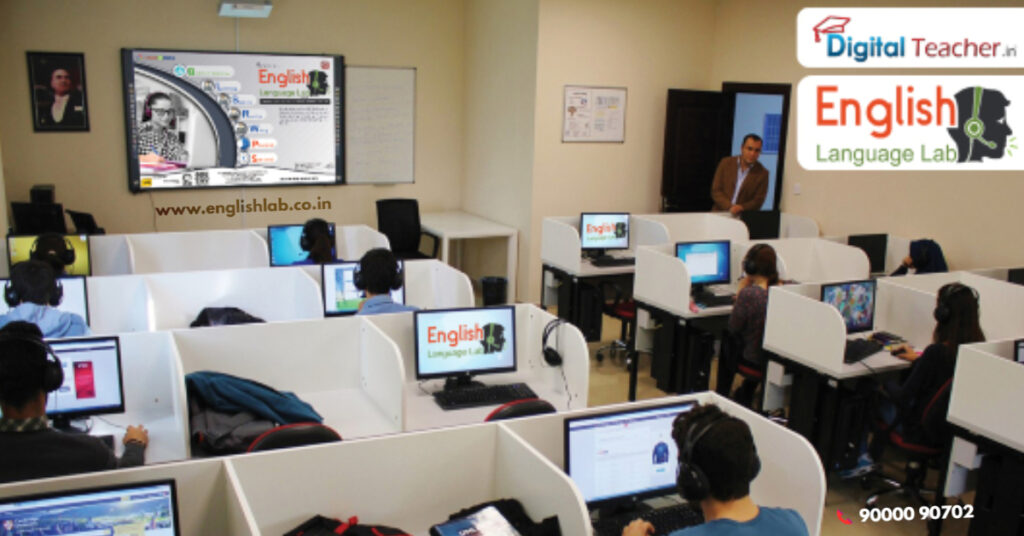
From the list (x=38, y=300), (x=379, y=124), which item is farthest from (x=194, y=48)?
(x=38, y=300)

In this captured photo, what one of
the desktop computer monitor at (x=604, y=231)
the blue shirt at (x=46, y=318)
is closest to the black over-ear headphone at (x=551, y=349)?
the blue shirt at (x=46, y=318)

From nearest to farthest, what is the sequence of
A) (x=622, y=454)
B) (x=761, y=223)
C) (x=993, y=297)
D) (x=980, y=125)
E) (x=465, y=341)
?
(x=622, y=454) → (x=465, y=341) → (x=993, y=297) → (x=980, y=125) → (x=761, y=223)

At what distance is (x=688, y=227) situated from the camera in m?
6.72

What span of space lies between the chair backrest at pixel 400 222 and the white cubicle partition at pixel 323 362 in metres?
3.84

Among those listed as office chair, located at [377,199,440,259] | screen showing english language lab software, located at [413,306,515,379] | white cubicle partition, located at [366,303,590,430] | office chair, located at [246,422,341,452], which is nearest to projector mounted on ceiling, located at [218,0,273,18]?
office chair, located at [377,199,440,259]

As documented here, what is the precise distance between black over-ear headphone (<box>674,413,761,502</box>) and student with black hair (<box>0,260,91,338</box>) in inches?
108

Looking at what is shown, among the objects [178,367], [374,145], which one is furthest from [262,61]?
[178,367]

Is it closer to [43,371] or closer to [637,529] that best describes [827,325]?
[637,529]

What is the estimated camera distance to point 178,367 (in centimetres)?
302

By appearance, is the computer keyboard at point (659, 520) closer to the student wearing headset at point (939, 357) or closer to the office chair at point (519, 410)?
the office chair at point (519, 410)

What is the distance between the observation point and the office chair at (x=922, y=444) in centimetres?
359

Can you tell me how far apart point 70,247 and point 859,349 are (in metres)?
4.57

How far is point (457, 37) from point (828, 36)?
11.5 ft

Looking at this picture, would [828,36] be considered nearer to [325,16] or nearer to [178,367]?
[325,16]
